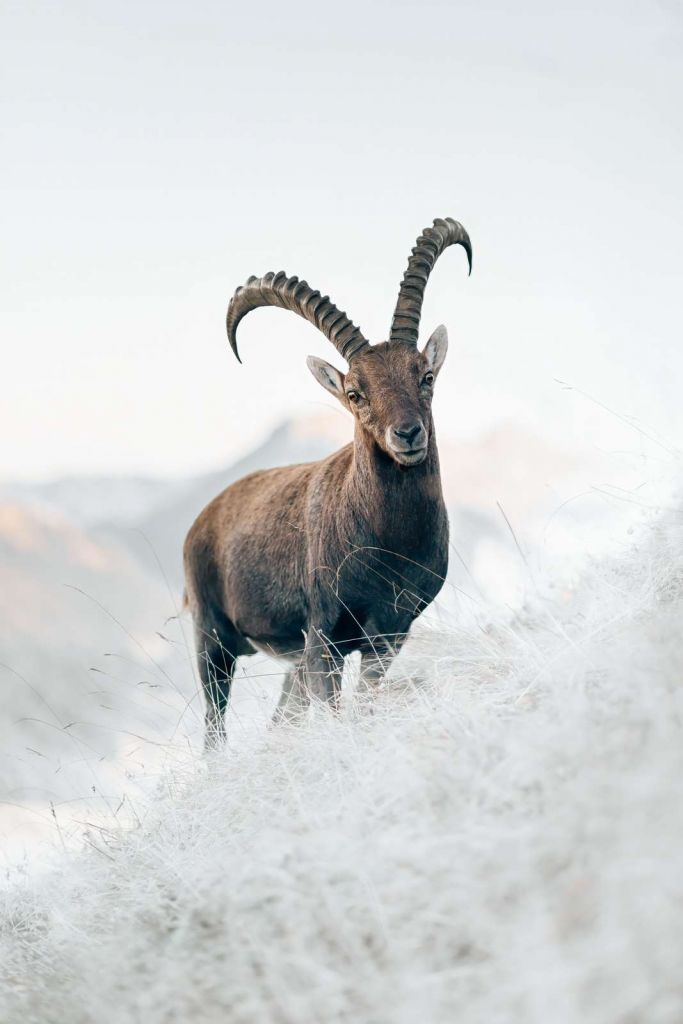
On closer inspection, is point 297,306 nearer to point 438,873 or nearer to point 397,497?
point 397,497

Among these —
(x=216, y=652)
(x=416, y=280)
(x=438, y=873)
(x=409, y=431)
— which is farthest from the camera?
(x=216, y=652)

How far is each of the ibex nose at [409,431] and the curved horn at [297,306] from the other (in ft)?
3.14

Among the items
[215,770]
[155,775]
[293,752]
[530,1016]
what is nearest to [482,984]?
[530,1016]

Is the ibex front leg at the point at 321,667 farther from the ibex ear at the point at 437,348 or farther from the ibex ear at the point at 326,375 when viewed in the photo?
the ibex ear at the point at 437,348

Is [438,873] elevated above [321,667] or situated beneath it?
elevated above

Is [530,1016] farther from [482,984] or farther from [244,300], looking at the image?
[244,300]

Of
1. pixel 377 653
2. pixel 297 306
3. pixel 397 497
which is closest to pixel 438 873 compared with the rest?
pixel 377 653

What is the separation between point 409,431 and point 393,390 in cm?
41

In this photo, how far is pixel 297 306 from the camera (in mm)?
8055

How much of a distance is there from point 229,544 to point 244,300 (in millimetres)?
2077

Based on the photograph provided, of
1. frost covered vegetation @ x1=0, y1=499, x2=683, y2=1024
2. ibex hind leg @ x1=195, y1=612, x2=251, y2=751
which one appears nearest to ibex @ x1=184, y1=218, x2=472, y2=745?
ibex hind leg @ x1=195, y1=612, x2=251, y2=751

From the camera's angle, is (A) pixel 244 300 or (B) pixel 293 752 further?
(A) pixel 244 300

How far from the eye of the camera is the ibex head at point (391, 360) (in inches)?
269

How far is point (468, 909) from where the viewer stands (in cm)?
316
